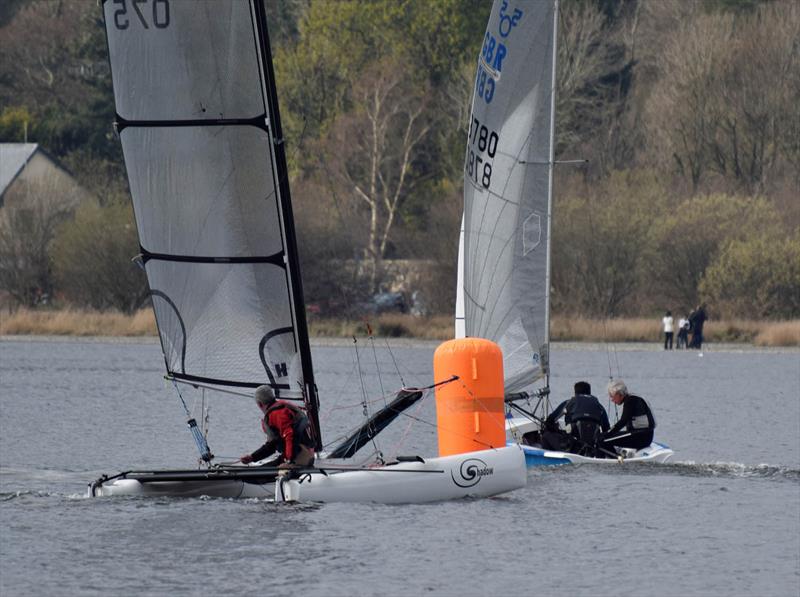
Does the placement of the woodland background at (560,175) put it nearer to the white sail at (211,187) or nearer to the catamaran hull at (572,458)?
the catamaran hull at (572,458)

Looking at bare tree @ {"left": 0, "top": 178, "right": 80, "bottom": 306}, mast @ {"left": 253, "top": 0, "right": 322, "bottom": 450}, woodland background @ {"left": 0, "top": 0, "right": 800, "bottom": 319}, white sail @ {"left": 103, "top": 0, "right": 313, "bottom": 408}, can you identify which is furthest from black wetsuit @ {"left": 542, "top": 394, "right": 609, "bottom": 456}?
bare tree @ {"left": 0, "top": 178, "right": 80, "bottom": 306}

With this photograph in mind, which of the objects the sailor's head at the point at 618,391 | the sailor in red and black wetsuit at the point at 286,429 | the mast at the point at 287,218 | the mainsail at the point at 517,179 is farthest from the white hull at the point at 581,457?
the sailor in red and black wetsuit at the point at 286,429

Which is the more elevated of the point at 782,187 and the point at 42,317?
the point at 782,187

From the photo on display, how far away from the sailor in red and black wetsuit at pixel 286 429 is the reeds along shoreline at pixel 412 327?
1254 inches

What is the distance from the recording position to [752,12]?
66.1 m

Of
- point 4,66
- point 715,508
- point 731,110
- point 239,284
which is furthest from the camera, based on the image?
point 4,66

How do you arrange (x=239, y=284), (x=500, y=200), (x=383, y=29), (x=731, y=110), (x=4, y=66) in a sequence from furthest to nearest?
(x=4, y=66)
(x=383, y=29)
(x=731, y=110)
(x=500, y=200)
(x=239, y=284)

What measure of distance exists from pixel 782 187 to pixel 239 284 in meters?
42.9

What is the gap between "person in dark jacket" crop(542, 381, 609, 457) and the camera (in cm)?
2037


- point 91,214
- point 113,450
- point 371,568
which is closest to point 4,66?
point 91,214

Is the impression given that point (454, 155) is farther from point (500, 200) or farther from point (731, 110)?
point (500, 200)

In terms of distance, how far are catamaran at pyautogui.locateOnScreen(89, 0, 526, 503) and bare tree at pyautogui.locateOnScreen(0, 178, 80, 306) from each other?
39756 millimetres

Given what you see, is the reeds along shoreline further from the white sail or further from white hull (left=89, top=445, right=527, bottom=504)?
the white sail

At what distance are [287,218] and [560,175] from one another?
134 feet
